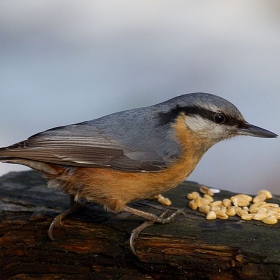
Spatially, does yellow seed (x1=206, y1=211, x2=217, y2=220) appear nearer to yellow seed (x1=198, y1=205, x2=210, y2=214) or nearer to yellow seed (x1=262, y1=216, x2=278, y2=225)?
yellow seed (x1=198, y1=205, x2=210, y2=214)

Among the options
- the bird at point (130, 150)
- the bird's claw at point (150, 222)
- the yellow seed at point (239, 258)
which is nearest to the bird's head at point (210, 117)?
the bird at point (130, 150)

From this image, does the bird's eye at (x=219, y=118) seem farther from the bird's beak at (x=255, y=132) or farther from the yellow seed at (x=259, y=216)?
the yellow seed at (x=259, y=216)

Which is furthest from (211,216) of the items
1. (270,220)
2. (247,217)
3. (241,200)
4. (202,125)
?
(202,125)

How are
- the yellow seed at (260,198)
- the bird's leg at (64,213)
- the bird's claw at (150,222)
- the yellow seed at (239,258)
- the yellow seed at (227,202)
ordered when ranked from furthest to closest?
the yellow seed at (260,198)
the yellow seed at (227,202)
the bird's leg at (64,213)
the bird's claw at (150,222)
the yellow seed at (239,258)

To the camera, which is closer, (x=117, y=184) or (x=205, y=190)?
(x=117, y=184)

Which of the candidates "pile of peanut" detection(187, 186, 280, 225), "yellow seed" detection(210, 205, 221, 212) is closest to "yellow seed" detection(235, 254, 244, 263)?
"pile of peanut" detection(187, 186, 280, 225)

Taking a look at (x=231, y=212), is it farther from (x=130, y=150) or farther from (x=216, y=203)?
(x=130, y=150)

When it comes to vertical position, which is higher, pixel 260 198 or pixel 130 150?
pixel 130 150
